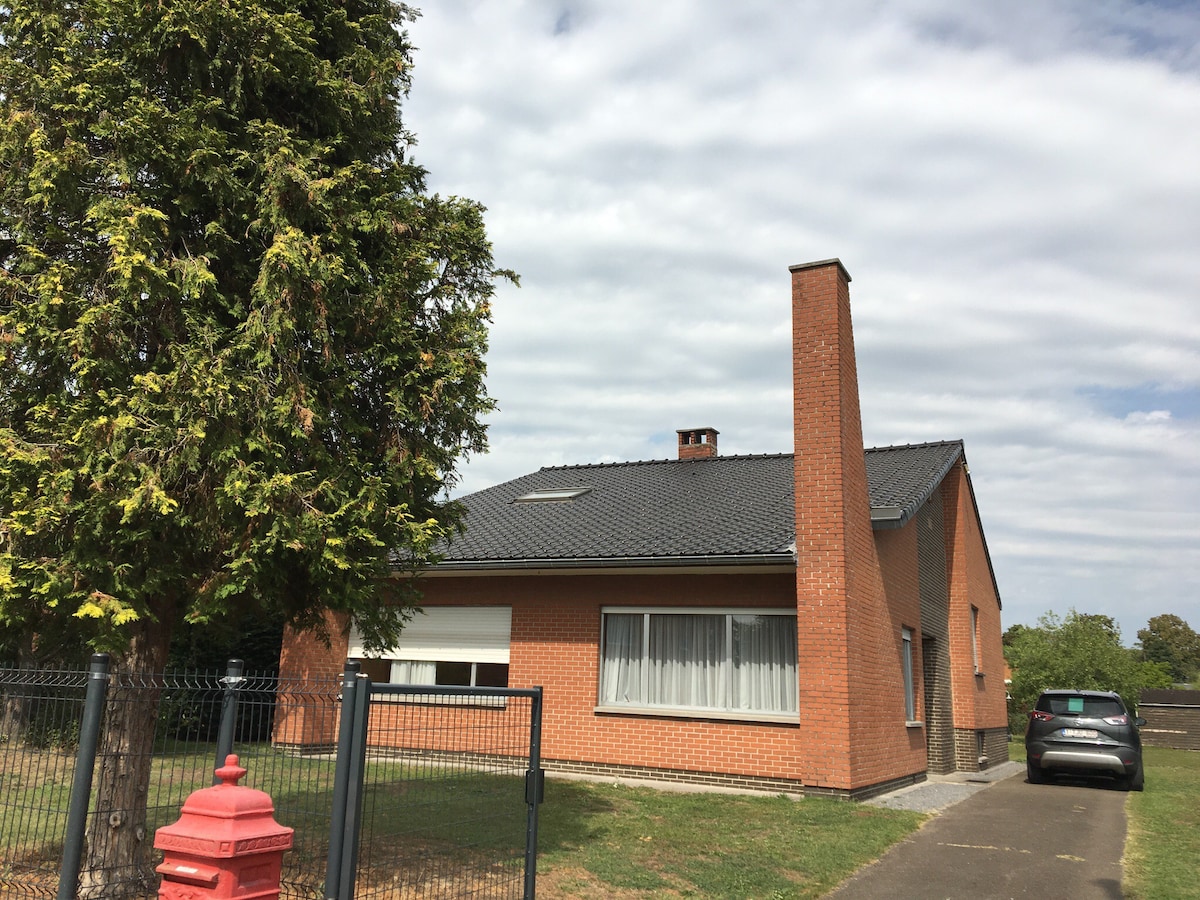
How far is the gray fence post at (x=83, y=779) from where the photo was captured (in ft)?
17.3

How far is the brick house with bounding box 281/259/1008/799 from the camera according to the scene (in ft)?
40.3

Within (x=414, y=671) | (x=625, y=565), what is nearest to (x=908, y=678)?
(x=625, y=565)

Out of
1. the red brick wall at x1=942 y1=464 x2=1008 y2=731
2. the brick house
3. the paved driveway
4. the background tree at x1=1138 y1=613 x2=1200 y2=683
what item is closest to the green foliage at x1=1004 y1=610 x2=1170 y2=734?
the red brick wall at x1=942 y1=464 x2=1008 y2=731

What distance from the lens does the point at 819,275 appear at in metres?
13.6

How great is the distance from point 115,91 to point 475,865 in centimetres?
662

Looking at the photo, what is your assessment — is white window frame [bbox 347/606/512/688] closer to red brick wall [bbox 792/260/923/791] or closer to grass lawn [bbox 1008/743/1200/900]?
red brick wall [bbox 792/260/923/791]

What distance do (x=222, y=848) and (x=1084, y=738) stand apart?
629 inches

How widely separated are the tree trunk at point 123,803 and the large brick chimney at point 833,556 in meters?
8.11

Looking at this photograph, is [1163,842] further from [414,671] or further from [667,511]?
[414,671]

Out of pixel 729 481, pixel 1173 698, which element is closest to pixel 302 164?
pixel 729 481

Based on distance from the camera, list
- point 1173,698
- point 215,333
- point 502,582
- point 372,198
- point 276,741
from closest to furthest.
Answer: point 276,741 < point 215,333 < point 372,198 < point 502,582 < point 1173,698

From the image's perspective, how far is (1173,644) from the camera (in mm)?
105312

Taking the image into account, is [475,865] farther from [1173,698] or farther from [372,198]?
[1173,698]

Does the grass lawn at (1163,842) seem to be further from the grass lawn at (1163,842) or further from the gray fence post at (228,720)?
the gray fence post at (228,720)
